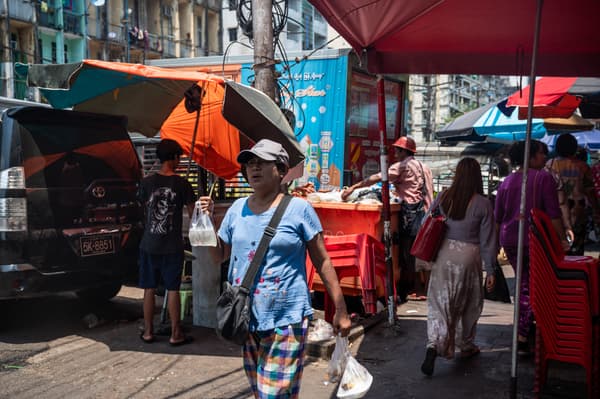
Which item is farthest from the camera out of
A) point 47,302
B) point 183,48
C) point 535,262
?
point 183,48

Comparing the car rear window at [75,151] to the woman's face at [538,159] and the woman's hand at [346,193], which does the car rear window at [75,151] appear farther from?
the woman's face at [538,159]

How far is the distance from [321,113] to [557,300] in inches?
217

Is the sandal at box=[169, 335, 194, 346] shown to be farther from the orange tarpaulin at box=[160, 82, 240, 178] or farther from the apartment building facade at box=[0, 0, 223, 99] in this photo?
the apartment building facade at box=[0, 0, 223, 99]

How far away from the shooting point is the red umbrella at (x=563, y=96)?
7090 millimetres

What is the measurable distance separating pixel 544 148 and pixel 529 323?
1584mm

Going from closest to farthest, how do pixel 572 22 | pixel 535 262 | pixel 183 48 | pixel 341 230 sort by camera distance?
pixel 535 262 < pixel 572 22 < pixel 341 230 < pixel 183 48

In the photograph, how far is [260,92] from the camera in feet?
19.0

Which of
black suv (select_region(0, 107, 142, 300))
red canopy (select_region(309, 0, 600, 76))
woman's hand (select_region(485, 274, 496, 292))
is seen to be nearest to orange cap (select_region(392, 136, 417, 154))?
red canopy (select_region(309, 0, 600, 76))

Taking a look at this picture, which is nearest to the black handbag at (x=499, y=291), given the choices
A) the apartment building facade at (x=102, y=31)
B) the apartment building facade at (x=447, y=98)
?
the apartment building facade at (x=102, y=31)

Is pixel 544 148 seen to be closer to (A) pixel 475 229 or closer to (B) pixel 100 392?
(A) pixel 475 229

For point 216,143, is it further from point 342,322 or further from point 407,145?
point 342,322

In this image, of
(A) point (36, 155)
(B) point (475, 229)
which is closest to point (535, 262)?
(B) point (475, 229)

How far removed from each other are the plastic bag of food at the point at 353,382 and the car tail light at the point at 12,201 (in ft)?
12.5

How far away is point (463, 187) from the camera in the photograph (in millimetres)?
4906
